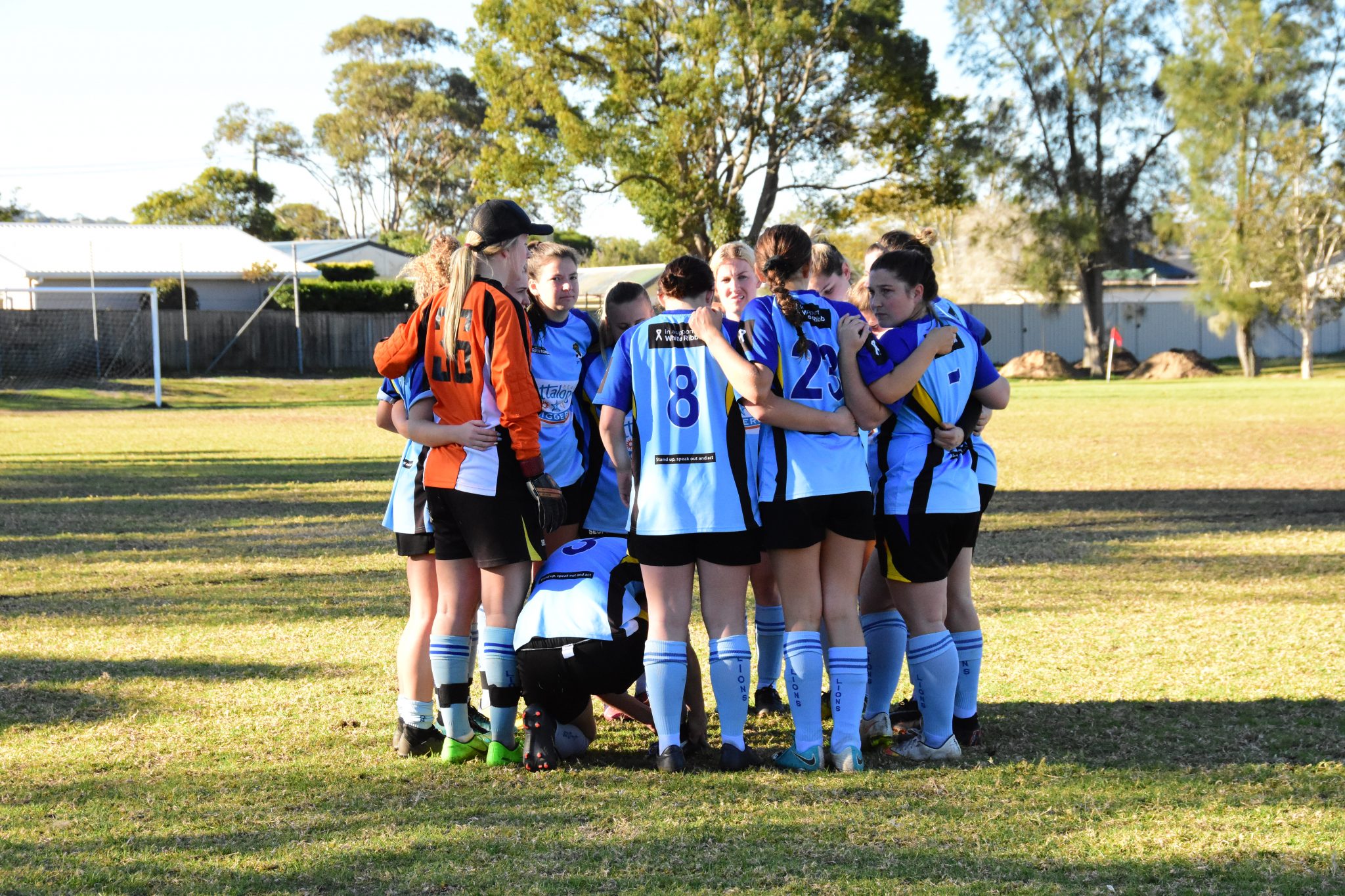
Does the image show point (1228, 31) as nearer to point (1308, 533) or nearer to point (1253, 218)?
point (1253, 218)

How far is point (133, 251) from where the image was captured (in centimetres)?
4875

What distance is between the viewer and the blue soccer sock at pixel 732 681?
14.9ft

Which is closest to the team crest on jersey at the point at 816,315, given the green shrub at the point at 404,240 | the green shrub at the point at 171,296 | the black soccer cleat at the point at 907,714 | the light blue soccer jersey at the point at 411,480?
the light blue soccer jersey at the point at 411,480

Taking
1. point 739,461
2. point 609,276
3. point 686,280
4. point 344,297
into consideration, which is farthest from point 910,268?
point 609,276

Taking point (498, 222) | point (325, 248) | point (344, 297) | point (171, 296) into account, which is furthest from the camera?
point (325, 248)

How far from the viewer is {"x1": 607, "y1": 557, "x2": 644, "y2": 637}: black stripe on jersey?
15.6ft

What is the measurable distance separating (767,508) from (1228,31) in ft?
172

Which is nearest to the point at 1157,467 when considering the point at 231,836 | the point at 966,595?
the point at 966,595

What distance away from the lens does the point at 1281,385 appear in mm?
35500

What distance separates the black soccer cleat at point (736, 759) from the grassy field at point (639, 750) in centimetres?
8

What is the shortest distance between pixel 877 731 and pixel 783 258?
1.87 m

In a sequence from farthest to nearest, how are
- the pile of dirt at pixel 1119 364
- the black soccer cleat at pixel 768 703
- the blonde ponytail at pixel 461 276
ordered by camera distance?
the pile of dirt at pixel 1119 364 → the black soccer cleat at pixel 768 703 → the blonde ponytail at pixel 461 276

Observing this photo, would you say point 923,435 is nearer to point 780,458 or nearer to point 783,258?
point 780,458

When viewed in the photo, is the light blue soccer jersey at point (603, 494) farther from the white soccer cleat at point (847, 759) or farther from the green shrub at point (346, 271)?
the green shrub at point (346, 271)
